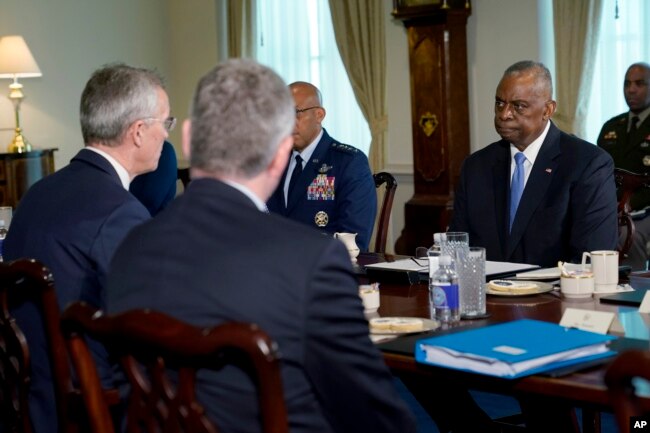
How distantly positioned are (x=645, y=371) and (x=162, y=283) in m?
0.73

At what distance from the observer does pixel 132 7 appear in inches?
369

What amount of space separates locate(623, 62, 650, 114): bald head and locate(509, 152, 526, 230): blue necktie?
9.87 ft

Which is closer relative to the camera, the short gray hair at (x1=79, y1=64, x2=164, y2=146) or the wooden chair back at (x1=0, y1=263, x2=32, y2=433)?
the wooden chair back at (x1=0, y1=263, x2=32, y2=433)

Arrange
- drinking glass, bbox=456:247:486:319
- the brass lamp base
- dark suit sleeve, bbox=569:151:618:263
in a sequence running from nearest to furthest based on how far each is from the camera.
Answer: drinking glass, bbox=456:247:486:319
dark suit sleeve, bbox=569:151:618:263
the brass lamp base

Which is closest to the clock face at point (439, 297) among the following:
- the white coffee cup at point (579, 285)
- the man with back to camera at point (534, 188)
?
the white coffee cup at point (579, 285)

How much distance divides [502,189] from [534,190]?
16 centimetres

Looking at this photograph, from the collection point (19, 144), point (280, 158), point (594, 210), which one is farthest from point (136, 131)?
point (19, 144)

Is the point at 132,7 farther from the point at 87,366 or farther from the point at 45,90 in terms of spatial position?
the point at 87,366

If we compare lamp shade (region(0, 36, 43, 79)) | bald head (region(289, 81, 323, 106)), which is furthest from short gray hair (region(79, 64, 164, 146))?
lamp shade (region(0, 36, 43, 79))

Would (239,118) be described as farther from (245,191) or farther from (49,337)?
(49,337)

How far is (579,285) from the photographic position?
2.72 m

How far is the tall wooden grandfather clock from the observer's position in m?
7.25

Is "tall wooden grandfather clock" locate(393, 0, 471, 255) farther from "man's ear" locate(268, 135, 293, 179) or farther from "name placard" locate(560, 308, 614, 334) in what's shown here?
"man's ear" locate(268, 135, 293, 179)

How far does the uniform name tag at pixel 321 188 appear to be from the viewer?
4441 millimetres
